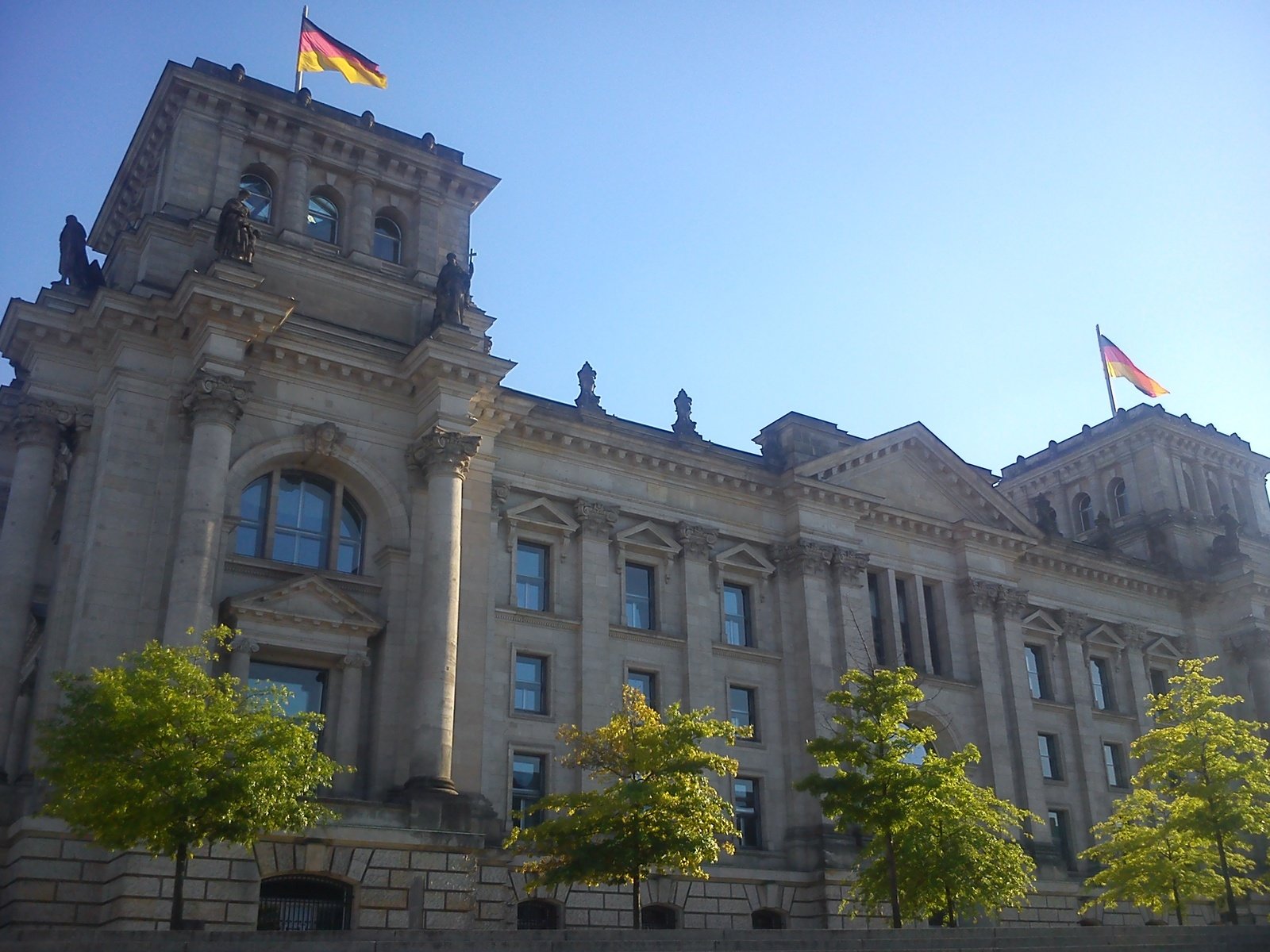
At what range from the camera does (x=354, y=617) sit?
107ft

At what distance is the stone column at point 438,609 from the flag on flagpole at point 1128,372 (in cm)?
3826

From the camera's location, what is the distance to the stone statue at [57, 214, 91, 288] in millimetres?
34469

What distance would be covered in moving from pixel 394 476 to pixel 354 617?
4.44 meters

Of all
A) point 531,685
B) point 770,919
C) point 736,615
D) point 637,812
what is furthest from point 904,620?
point 637,812

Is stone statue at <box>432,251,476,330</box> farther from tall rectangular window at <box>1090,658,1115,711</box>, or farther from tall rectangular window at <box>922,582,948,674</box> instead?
tall rectangular window at <box>1090,658,1115,711</box>

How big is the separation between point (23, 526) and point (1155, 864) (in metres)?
32.4

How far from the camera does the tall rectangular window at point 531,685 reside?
3625cm

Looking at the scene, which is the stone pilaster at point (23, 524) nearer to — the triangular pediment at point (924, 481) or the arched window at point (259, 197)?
the arched window at point (259, 197)

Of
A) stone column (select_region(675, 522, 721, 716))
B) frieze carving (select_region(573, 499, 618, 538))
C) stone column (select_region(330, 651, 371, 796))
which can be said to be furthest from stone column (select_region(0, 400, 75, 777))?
stone column (select_region(675, 522, 721, 716))

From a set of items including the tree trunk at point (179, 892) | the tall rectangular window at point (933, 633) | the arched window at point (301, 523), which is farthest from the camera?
the tall rectangular window at point (933, 633)

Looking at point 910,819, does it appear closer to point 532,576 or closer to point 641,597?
point 641,597

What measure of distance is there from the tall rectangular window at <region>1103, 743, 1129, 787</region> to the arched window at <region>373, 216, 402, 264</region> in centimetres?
3243

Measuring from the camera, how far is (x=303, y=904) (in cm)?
2902

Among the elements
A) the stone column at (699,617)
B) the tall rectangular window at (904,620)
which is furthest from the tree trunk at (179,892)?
the tall rectangular window at (904,620)
